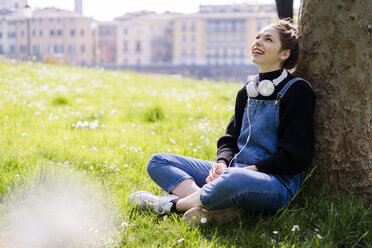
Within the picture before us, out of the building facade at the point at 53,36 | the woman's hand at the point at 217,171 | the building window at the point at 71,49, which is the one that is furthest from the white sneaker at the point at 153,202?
the building window at the point at 71,49

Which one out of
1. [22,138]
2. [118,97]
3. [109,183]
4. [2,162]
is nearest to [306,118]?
[109,183]

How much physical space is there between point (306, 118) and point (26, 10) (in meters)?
17.3

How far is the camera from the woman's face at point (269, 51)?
8.91ft

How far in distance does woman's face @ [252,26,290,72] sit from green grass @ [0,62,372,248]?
89 cm

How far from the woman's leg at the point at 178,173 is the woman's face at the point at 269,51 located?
0.87 metres

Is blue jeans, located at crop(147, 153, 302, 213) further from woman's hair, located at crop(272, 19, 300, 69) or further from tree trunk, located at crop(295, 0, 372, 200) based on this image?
woman's hair, located at crop(272, 19, 300, 69)

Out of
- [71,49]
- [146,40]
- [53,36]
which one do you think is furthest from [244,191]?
[53,36]

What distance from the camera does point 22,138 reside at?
4.39 meters

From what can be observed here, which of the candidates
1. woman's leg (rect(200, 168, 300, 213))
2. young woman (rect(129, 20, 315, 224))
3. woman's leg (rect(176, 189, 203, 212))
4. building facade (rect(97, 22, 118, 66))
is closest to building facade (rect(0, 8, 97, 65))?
building facade (rect(97, 22, 118, 66))

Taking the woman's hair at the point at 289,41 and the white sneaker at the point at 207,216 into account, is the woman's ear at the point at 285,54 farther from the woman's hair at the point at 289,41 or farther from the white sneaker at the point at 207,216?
the white sneaker at the point at 207,216

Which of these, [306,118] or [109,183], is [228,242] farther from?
[109,183]

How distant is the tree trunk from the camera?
2.64 metres

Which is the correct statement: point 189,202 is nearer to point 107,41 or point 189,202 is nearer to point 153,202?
point 153,202

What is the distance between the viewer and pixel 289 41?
8.96 ft
